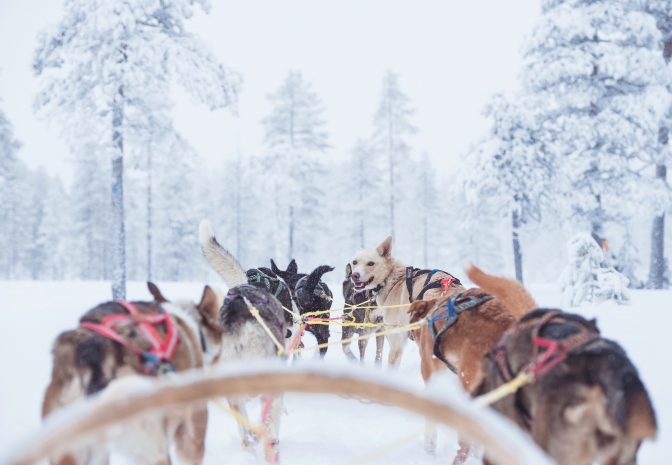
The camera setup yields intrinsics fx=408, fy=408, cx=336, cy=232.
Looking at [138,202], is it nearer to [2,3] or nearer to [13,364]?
[2,3]

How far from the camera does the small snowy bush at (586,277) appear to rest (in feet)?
35.9

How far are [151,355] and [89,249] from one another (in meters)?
38.9

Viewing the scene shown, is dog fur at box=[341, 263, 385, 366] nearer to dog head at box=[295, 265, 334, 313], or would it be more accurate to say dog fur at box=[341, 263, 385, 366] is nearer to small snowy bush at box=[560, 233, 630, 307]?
dog head at box=[295, 265, 334, 313]

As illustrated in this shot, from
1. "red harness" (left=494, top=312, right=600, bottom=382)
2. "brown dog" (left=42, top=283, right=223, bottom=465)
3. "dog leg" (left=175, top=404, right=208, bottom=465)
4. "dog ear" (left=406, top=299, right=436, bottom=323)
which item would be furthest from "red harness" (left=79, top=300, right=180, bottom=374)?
"dog ear" (left=406, top=299, right=436, bottom=323)

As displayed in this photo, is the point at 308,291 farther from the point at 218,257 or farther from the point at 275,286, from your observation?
the point at 218,257

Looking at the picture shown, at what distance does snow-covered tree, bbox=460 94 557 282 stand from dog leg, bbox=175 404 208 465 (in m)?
15.0

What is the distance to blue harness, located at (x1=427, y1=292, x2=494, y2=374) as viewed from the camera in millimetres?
3129

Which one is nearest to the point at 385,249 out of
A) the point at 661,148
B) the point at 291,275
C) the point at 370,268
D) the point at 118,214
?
the point at 370,268

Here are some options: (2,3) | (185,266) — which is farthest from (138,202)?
(2,3)

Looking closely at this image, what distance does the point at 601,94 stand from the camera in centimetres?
1456

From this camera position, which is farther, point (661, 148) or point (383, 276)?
point (661, 148)

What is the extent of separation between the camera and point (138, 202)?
122 feet

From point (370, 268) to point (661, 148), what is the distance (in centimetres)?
1483

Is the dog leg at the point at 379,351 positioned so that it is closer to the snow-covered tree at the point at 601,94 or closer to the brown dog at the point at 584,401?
the brown dog at the point at 584,401
